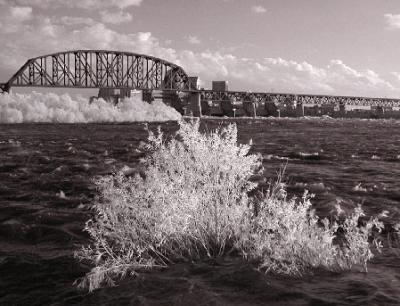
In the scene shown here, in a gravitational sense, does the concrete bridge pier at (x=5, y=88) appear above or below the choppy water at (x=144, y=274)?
above

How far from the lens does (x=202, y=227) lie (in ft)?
24.4

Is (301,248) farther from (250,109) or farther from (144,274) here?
(250,109)

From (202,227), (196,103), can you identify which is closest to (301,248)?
(202,227)

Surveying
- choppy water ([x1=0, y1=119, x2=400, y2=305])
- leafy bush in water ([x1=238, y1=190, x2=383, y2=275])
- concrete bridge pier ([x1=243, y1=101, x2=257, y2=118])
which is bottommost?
choppy water ([x1=0, y1=119, x2=400, y2=305])

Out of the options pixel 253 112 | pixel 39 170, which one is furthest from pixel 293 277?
pixel 253 112

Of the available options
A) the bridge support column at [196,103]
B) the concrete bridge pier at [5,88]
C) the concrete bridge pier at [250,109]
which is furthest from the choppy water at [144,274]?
the concrete bridge pier at [250,109]

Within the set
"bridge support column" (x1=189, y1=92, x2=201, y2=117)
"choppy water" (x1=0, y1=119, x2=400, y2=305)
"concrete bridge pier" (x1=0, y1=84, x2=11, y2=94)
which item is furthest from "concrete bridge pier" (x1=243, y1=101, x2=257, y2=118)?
"choppy water" (x1=0, y1=119, x2=400, y2=305)

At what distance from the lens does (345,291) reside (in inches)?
240

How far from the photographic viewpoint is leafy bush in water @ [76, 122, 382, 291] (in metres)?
6.77

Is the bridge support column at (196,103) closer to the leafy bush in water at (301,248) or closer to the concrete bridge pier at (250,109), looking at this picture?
the concrete bridge pier at (250,109)

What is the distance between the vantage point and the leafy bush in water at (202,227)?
6.77m

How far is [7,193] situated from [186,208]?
771 centimetres

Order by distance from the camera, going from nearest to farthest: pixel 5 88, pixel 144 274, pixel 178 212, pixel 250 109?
pixel 144 274 < pixel 178 212 < pixel 5 88 < pixel 250 109

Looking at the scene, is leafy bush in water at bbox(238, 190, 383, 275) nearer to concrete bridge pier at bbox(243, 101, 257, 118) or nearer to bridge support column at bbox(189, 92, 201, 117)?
bridge support column at bbox(189, 92, 201, 117)
